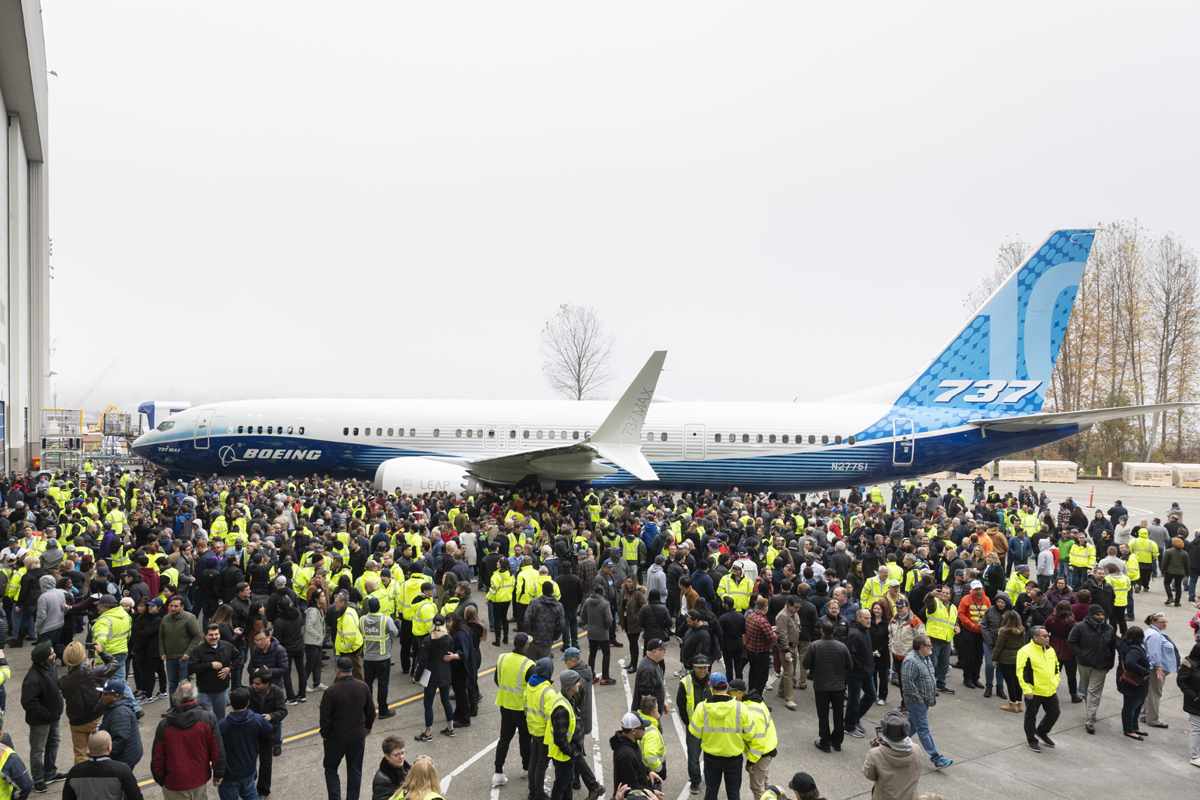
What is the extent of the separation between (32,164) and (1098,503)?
50.5 meters

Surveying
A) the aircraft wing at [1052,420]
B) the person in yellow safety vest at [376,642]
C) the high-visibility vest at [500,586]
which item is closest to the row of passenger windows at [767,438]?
the aircraft wing at [1052,420]

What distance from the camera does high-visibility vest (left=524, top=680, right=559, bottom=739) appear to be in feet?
22.9

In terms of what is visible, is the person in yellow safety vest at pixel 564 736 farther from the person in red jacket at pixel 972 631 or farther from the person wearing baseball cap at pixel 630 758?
the person in red jacket at pixel 972 631

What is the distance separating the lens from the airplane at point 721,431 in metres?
23.7

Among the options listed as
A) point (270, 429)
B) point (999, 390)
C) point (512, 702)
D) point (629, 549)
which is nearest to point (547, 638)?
point (512, 702)

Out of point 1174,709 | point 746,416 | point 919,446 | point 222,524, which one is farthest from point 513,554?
point 919,446

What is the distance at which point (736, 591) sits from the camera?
Answer: 11.0 meters

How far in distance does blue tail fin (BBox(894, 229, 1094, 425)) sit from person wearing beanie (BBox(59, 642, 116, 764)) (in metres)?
23.3

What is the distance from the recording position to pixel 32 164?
35156 millimetres

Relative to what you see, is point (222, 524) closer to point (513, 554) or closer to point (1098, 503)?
point (513, 554)

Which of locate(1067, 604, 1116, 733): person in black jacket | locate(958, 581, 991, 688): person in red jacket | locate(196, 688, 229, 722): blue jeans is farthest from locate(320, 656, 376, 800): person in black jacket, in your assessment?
locate(1067, 604, 1116, 733): person in black jacket

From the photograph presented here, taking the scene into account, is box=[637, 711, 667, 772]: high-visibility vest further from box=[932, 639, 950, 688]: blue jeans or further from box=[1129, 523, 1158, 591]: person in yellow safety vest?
A: box=[1129, 523, 1158, 591]: person in yellow safety vest

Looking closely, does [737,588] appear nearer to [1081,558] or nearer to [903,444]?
[1081,558]

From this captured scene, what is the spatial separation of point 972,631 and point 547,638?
243 inches
